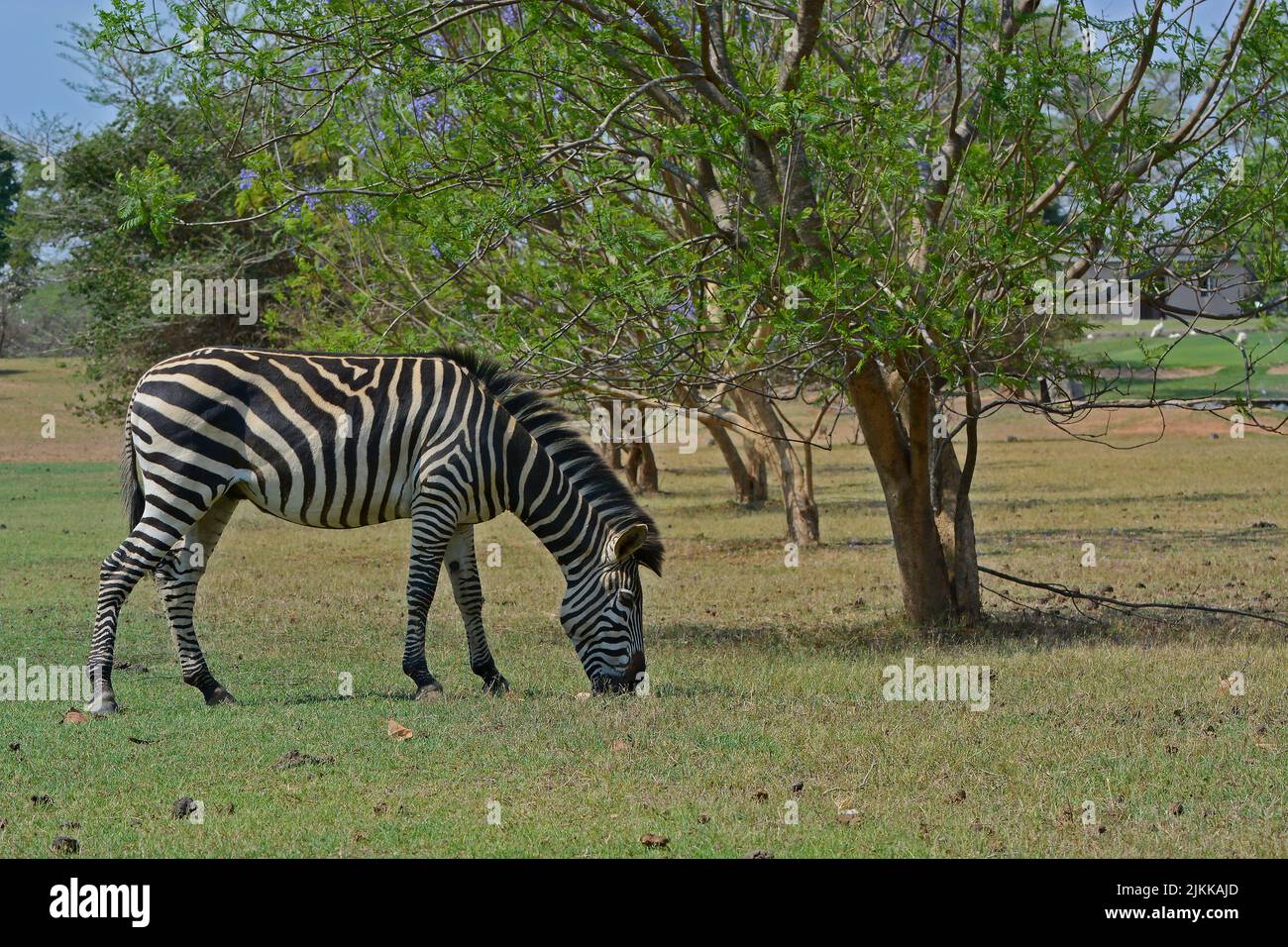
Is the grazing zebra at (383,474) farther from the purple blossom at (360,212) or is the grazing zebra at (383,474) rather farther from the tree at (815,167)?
the purple blossom at (360,212)

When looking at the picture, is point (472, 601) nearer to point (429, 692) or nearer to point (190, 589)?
point (429, 692)

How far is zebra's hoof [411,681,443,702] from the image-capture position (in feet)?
31.5

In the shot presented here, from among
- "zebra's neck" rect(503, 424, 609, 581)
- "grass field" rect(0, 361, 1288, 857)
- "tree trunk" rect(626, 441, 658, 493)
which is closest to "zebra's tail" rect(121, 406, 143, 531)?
"grass field" rect(0, 361, 1288, 857)

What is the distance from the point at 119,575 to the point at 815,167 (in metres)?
5.91

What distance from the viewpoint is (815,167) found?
35.6 feet

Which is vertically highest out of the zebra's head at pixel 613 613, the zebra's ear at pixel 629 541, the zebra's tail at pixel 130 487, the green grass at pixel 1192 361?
the green grass at pixel 1192 361

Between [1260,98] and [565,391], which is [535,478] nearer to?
[565,391]

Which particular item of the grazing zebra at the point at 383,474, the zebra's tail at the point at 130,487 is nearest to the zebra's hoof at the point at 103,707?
the grazing zebra at the point at 383,474

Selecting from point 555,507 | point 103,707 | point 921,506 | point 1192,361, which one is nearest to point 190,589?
point 103,707

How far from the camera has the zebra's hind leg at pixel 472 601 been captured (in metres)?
10.0

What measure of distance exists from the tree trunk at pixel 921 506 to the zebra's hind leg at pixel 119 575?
5829 mm
